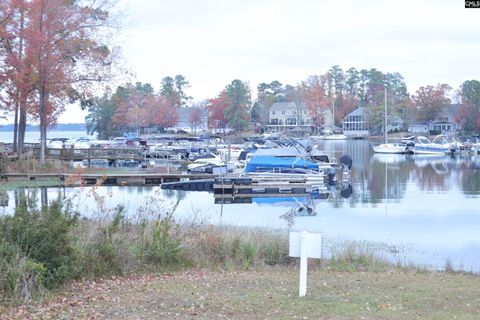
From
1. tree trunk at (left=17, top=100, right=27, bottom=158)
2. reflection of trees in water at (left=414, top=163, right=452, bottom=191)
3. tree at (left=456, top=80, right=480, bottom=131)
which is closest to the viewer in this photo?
reflection of trees in water at (left=414, top=163, right=452, bottom=191)

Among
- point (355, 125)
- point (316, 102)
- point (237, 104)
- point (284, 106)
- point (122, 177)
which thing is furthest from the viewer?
point (284, 106)

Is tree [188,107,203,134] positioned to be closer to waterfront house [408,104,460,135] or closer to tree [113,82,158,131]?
tree [113,82,158,131]

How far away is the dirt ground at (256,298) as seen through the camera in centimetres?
802

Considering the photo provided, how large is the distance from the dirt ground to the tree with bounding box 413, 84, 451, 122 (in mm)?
111229

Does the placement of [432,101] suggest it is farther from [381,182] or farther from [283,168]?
[283,168]

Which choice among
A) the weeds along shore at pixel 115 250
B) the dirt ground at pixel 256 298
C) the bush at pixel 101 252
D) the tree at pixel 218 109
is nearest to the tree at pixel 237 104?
the tree at pixel 218 109

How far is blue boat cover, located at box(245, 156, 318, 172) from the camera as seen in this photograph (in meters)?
41.4

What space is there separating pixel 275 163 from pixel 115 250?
30.7 meters

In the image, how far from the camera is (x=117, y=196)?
33406mm

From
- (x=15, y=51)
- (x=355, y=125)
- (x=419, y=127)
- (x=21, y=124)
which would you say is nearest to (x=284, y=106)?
(x=355, y=125)

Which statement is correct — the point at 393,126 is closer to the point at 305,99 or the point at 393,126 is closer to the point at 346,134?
the point at 346,134

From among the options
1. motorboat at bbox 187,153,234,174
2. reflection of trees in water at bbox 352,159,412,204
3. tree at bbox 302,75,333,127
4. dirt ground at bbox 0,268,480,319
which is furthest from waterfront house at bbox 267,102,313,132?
dirt ground at bbox 0,268,480,319

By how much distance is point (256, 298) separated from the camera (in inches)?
354

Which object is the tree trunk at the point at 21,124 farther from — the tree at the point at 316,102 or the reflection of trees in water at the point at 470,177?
the tree at the point at 316,102
